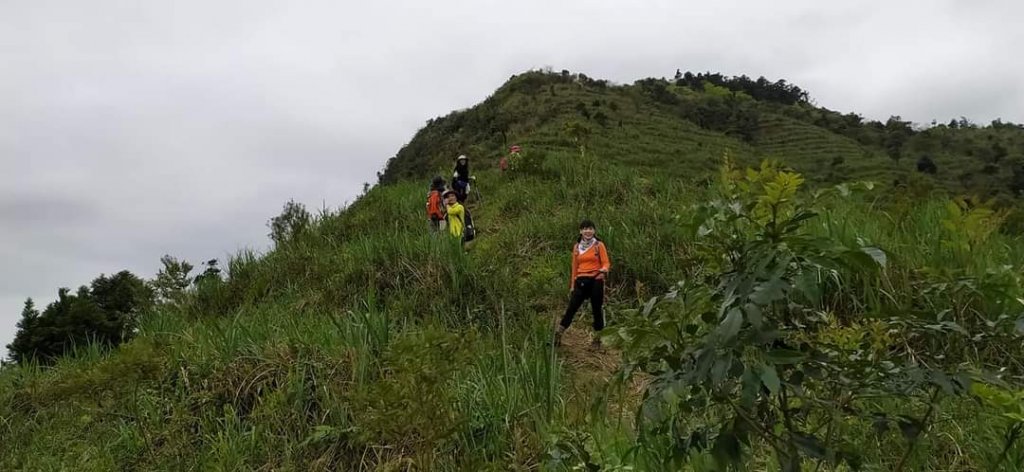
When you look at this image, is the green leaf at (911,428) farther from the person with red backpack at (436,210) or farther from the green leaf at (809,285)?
the person with red backpack at (436,210)

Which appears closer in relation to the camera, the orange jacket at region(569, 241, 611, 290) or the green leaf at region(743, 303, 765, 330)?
the green leaf at region(743, 303, 765, 330)

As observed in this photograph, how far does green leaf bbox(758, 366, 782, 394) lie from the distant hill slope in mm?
20548

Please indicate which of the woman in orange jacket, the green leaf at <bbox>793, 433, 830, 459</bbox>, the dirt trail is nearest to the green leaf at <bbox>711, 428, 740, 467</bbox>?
the green leaf at <bbox>793, 433, 830, 459</bbox>

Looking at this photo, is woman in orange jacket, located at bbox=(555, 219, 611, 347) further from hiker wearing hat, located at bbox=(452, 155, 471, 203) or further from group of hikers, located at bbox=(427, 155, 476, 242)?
hiker wearing hat, located at bbox=(452, 155, 471, 203)

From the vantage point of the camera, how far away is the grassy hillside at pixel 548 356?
180 centimetres

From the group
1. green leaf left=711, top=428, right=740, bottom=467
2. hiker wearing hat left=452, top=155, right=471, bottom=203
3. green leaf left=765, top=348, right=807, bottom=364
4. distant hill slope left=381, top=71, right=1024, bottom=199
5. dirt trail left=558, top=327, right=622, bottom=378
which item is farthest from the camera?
distant hill slope left=381, top=71, right=1024, bottom=199

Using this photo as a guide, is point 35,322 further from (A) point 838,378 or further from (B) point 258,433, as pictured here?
(A) point 838,378

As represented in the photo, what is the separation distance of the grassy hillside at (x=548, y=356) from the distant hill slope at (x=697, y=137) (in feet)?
46.1

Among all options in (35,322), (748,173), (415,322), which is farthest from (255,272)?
(35,322)

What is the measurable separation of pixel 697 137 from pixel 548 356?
33684 mm

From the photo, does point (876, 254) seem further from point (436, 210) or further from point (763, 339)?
point (436, 210)

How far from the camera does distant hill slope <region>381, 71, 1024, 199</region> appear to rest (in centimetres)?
2938

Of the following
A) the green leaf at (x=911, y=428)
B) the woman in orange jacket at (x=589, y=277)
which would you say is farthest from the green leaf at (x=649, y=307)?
the woman in orange jacket at (x=589, y=277)

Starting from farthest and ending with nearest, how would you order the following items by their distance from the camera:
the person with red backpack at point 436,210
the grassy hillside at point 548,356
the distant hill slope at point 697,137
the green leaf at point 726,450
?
1. the distant hill slope at point 697,137
2. the person with red backpack at point 436,210
3. the grassy hillside at point 548,356
4. the green leaf at point 726,450
